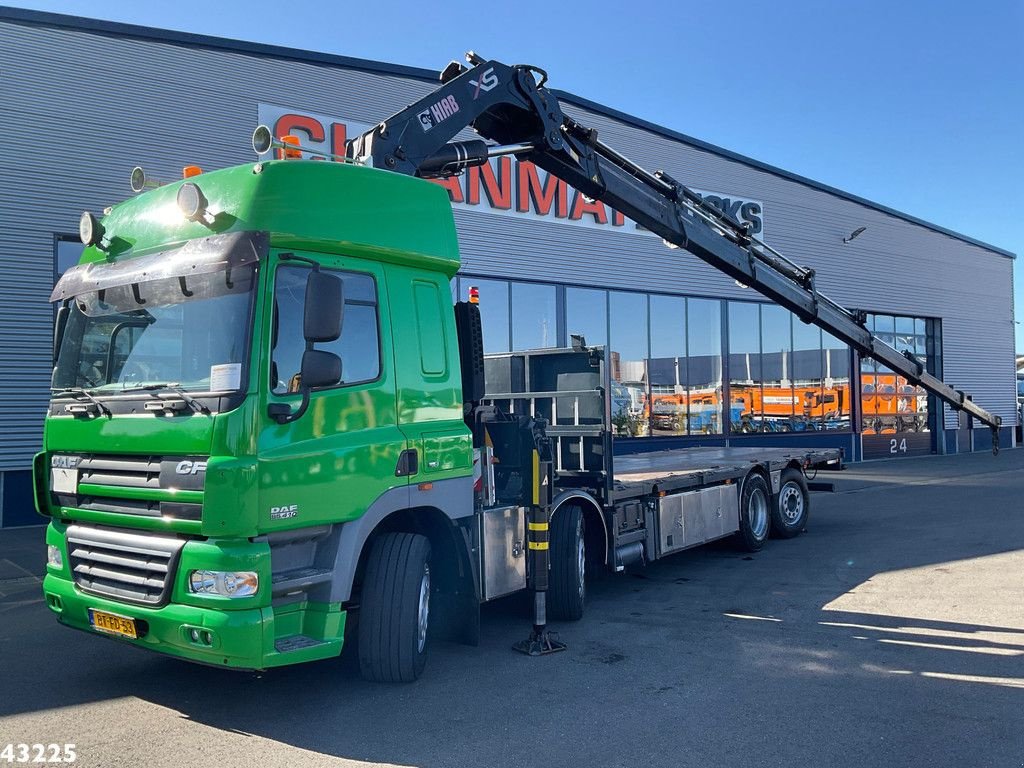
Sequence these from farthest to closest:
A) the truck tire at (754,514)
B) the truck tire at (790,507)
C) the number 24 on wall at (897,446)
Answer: the number 24 on wall at (897,446)
the truck tire at (790,507)
the truck tire at (754,514)

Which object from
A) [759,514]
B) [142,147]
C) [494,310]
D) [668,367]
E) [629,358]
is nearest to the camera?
[759,514]

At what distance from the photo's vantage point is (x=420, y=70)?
17.7 metres

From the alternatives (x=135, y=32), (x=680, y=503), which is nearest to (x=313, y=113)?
(x=135, y=32)

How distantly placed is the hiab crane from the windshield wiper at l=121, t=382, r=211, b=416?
1.1 inches

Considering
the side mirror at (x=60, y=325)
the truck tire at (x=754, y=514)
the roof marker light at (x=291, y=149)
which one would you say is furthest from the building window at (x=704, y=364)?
the side mirror at (x=60, y=325)

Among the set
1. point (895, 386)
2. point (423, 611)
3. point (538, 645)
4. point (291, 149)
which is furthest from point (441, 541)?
point (895, 386)

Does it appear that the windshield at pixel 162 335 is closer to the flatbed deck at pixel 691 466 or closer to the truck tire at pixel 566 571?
the truck tire at pixel 566 571

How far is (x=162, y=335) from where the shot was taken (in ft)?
16.9

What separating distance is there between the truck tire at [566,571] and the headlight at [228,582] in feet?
11.0

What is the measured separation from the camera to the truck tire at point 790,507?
1201 cm

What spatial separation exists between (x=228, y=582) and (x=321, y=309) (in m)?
1.57

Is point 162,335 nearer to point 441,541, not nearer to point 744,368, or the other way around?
point 441,541

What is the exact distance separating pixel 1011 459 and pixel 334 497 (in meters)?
28.0

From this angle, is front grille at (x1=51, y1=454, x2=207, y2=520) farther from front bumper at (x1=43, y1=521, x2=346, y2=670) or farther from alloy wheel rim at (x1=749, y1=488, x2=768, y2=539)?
alloy wheel rim at (x1=749, y1=488, x2=768, y2=539)
